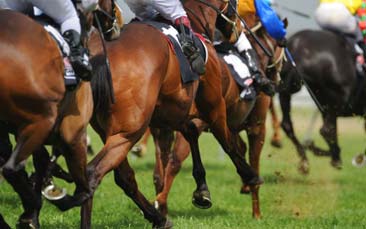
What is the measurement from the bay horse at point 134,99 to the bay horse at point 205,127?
0.81 metres

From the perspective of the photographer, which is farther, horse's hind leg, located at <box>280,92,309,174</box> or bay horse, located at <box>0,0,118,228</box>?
horse's hind leg, located at <box>280,92,309,174</box>

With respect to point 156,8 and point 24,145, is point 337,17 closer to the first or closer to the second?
point 156,8

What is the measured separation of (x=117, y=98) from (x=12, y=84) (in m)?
1.20

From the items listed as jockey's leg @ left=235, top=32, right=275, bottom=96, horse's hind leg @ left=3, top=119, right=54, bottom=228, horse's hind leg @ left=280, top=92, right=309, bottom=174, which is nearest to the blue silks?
jockey's leg @ left=235, top=32, right=275, bottom=96

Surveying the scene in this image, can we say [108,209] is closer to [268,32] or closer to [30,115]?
[268,32]

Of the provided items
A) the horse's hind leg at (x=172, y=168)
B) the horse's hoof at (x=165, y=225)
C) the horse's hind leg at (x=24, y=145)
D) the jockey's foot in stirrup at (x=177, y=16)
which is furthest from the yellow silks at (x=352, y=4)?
the horse's hind leg at (x=24, y=145)

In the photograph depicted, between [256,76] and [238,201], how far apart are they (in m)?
1.83

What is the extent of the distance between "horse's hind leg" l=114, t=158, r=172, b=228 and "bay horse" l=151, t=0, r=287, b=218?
0.75 m

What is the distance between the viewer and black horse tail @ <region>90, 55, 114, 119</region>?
20.0 ft

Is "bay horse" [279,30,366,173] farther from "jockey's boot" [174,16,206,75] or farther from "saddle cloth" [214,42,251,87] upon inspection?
"jockey's boot" [174,16,206,75]

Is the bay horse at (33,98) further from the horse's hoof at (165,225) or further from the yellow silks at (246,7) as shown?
the yellow silks at (246,7)

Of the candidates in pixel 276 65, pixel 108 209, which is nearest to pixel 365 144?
pixel 276 65

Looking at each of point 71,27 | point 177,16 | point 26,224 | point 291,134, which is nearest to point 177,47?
point 177,16

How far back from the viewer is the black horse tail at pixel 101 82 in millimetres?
6102
